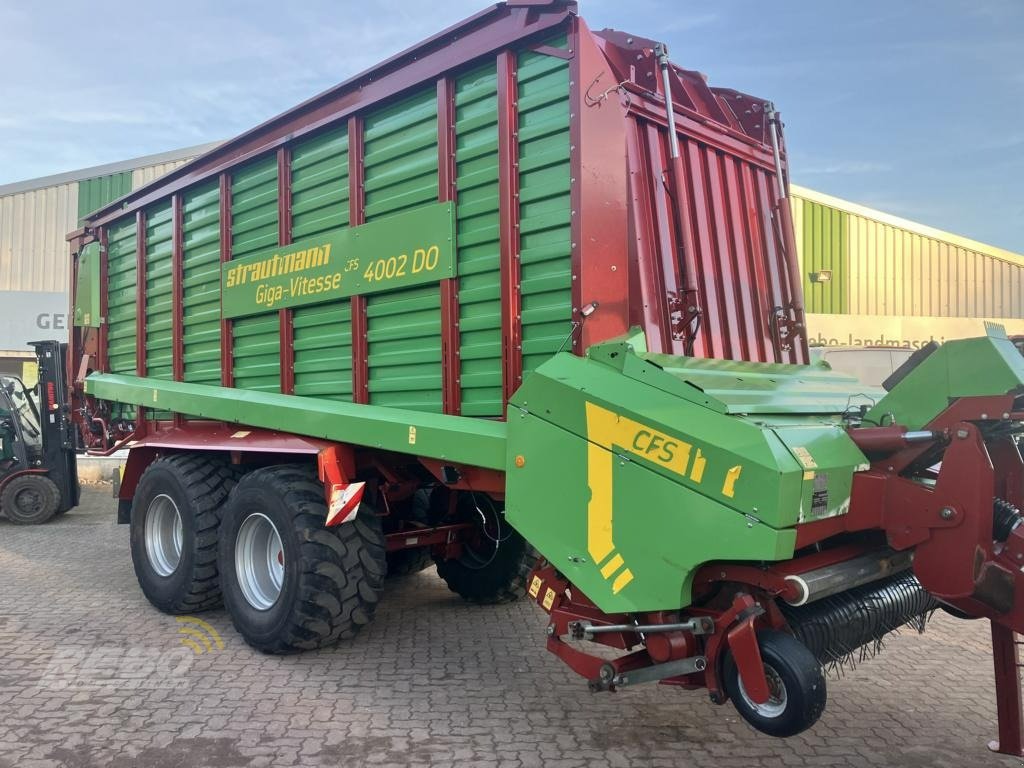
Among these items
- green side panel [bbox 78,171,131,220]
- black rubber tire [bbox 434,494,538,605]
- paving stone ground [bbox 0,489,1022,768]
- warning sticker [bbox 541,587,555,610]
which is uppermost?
green side panel [bbox 78,171,131,220]

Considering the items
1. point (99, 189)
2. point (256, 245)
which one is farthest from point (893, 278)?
point (99, 189)

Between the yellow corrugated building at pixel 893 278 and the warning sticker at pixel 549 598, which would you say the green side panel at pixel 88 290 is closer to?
the warning sticker at pixel 549 598

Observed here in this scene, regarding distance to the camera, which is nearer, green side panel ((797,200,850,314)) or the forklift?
the forklift

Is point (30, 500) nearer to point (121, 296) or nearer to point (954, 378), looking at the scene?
point (121, 296)

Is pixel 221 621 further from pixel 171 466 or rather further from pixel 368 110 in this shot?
pixel 368 110

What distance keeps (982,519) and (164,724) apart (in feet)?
11.4

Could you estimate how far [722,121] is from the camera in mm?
4336

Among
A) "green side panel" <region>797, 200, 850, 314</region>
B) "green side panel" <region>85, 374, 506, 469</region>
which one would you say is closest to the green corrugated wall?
"green side panel" <region>85, 374, 506, 469</region>

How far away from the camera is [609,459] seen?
9.81 feet

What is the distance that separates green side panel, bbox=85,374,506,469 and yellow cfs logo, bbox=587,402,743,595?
1.78 ft

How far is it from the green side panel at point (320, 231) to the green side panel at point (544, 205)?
1366 mm

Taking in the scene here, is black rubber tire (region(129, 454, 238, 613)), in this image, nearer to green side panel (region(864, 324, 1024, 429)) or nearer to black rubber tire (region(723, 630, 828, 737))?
black rubber tire (region(723, 630, 828, 737))

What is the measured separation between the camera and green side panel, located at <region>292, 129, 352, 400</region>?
4594mm

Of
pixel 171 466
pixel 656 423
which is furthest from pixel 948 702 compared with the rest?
pixel 171 466
